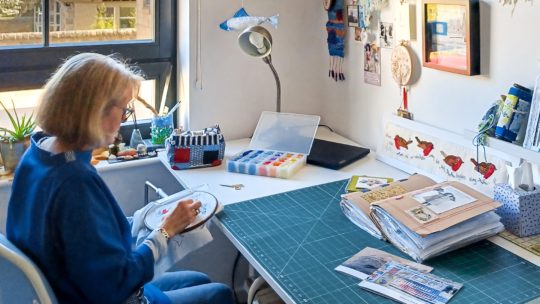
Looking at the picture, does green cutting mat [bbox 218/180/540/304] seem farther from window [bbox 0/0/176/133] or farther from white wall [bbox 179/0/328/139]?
window [bbox 0/0/176/133]

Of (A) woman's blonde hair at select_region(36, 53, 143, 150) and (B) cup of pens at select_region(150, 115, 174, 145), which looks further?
(B) cup of pens at select_region(150, 115, 174, 145)

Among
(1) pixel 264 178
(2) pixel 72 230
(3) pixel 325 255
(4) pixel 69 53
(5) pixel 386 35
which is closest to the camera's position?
(2) pixel 72 230

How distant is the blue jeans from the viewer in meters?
1.62

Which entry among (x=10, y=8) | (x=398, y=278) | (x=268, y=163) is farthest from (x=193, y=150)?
(x=398, y=278)

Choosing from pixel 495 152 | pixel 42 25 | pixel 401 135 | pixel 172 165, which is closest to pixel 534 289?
pixel 495 152

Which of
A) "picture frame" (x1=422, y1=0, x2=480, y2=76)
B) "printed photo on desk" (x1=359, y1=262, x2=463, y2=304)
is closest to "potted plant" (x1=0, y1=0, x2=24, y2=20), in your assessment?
"picture frame" (x1=422, y1=0, x2=480, y2=76)

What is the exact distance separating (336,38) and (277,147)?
52cm

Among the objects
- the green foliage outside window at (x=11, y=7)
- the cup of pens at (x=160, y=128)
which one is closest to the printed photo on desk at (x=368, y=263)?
the cup of pens at (x=160, y=128)

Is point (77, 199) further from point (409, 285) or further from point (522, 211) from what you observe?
point (522, 211)

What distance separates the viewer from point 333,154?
2111 millimetres

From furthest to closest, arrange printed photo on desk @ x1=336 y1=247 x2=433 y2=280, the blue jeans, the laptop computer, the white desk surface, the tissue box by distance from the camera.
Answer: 1. the laptop computer
2. the white desk surface
3. the blue jeans
4. the tissue box
5. printed photo on desk @ x1=336 y1=247 x2=433 y2=280

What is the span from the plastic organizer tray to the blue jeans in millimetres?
395

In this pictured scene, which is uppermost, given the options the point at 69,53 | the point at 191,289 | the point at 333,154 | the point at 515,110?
the point at 69,53

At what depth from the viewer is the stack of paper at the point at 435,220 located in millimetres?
1415
